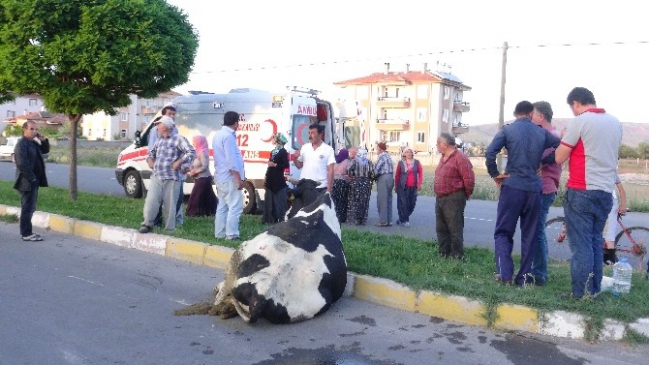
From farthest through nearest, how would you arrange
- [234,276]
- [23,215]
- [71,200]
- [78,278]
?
[71,200] < [23,215] < [78,278] < [234,276]

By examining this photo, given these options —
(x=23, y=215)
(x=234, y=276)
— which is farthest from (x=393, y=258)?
(x=23, y=215)

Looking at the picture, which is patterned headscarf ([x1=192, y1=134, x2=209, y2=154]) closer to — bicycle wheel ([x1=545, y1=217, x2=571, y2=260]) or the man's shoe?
the man's shoe

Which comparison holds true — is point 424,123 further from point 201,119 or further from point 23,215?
Result: point 23,215

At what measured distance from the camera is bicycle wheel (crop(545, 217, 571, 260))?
1027cm

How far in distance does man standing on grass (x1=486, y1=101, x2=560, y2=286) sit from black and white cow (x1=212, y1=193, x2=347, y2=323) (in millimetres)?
1696

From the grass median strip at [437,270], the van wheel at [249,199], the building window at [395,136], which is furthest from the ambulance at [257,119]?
the building window at [395,136]

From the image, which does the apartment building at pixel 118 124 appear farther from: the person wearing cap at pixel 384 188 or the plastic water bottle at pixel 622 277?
the plastic water bottle at pixel 622 277

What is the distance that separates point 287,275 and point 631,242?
624 centimetres

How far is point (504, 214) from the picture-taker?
6789 mm

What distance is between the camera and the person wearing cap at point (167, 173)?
32.0 ft

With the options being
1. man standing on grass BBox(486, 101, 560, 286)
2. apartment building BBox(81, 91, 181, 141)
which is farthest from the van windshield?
apartment building BBox(81, 91, 181, 141)

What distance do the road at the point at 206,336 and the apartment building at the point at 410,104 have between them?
231ft

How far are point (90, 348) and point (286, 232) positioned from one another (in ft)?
6.94

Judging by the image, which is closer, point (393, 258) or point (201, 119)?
point (393, 258)
